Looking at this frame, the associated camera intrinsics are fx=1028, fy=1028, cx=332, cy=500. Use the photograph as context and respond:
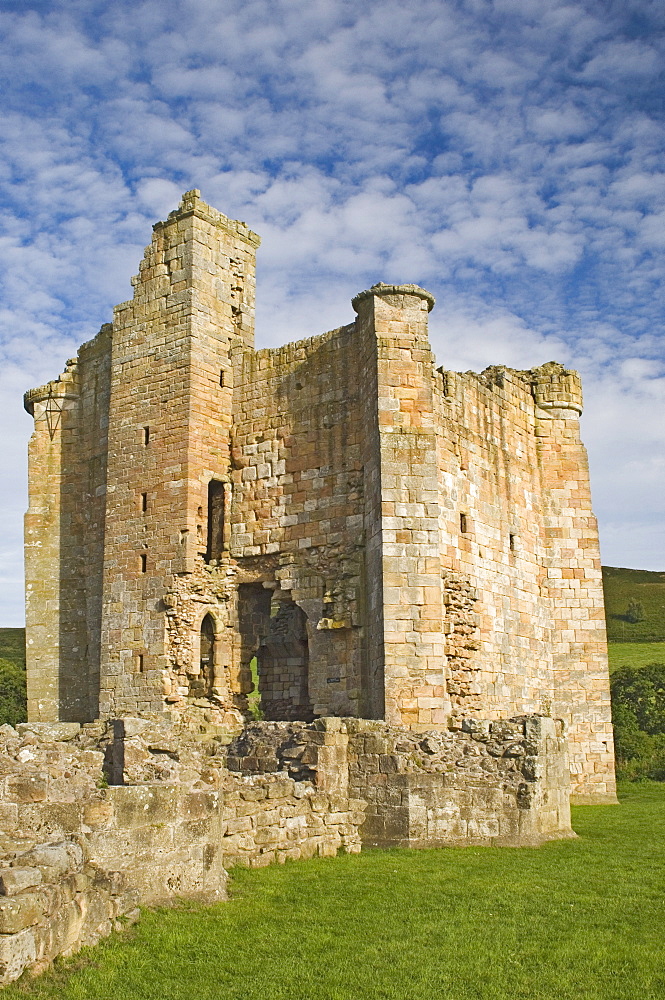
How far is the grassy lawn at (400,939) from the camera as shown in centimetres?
652

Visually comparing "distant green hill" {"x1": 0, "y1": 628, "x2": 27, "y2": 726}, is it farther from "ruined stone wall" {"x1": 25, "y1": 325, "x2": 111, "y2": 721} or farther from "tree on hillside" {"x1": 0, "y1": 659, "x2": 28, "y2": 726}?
"ruined stone wall" {"x1": 25, "y1": 325, "x2": 111, "y2": 721}

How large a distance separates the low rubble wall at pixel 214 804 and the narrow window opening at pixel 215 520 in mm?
3998

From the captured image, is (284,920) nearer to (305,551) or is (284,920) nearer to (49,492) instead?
(305,551)

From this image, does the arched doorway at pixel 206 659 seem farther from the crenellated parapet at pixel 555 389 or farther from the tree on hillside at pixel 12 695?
the tree on hillside at pixel 12 695

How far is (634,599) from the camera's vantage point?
2264 inches

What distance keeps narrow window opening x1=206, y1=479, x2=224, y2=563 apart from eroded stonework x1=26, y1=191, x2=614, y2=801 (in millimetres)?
45

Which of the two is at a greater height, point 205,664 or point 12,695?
point 205,664

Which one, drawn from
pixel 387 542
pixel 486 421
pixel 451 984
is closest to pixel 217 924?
pixel 451 984

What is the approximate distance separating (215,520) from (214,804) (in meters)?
10.0

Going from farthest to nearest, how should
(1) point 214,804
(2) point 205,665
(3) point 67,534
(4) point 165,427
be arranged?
1. (3) point 67,534
2. (4) point 165,427
3. (2) point 205,665
4. (1) point 214,804

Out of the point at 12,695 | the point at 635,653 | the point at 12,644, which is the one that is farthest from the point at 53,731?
the point at 12,644

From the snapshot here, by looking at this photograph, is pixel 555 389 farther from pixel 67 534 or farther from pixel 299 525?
pixel 67 534

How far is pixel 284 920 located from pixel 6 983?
256 cm

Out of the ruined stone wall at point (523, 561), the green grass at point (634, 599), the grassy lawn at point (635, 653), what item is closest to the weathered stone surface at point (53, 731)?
the ruined stone wall at point (523, 561)
